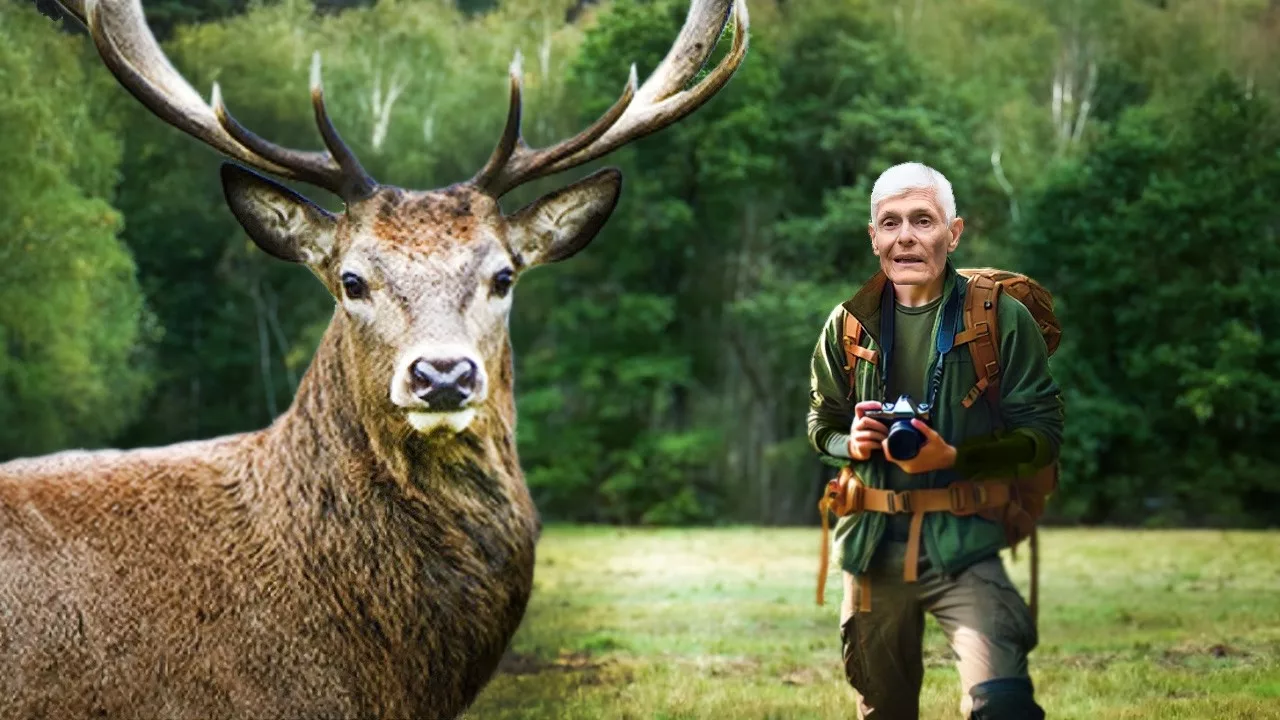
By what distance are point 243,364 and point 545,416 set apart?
5017 mm

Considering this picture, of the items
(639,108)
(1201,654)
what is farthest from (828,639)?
(639,108)

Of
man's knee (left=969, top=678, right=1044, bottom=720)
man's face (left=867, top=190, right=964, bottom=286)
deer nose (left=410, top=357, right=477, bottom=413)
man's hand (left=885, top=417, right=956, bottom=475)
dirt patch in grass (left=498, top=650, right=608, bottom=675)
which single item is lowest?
dirt patch in grass (left=498, top=650, right=608, bottom=675)

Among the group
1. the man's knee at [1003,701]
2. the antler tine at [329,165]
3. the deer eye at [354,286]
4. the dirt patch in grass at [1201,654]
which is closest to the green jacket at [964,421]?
the man's knee at [1003,701]

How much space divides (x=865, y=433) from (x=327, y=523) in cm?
155

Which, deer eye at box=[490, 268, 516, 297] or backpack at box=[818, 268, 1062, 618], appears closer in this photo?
backpack at box=[818, 268, 1062, 618]

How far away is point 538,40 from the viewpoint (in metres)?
10.9

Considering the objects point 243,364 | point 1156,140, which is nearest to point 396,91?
point 243,364

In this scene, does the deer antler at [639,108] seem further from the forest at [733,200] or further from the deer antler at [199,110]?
the forest at [733,200]

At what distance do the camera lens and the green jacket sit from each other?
15 centimetres

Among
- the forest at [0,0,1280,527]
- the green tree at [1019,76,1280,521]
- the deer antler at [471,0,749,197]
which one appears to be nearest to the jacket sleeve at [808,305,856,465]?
the deer antler at [471,0,749,197]

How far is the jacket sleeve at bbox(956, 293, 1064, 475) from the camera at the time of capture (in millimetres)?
3469

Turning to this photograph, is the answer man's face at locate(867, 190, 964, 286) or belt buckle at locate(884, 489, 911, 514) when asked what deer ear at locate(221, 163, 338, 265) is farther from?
belt buckle at locate(884, 489, 911, 514)

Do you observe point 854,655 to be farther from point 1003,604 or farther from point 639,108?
point 639,108

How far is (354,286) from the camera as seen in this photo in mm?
4055
